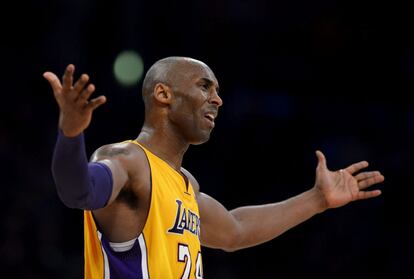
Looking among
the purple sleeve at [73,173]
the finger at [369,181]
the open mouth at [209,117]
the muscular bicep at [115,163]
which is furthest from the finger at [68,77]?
the finger at [369,181]

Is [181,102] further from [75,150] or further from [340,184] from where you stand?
[340,184]

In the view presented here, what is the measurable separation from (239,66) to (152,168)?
671 cm

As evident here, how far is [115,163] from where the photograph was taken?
346cm

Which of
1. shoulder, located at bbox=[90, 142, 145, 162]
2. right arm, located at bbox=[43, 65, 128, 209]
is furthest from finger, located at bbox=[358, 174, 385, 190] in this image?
right arm, located at bbox=[43, 65, 128, 209]

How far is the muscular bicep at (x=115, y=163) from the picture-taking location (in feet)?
11.0

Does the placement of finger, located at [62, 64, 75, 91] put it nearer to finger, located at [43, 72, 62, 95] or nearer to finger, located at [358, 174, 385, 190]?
finger, located at [43, 72, 62, 95]

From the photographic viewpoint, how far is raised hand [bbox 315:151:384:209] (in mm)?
4996

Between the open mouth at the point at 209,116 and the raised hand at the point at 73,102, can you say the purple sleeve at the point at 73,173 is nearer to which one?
the raised hand at the point at 73,102

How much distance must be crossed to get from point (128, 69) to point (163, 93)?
5337 millimetres

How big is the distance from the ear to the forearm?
125 centimetres

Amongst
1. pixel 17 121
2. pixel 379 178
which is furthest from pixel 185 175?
pixel 17 121

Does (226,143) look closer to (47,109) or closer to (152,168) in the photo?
(47,109)

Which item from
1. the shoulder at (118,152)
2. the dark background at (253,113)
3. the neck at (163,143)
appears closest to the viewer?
the shoulder at (118,152)

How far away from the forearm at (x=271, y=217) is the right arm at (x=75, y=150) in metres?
1.99
